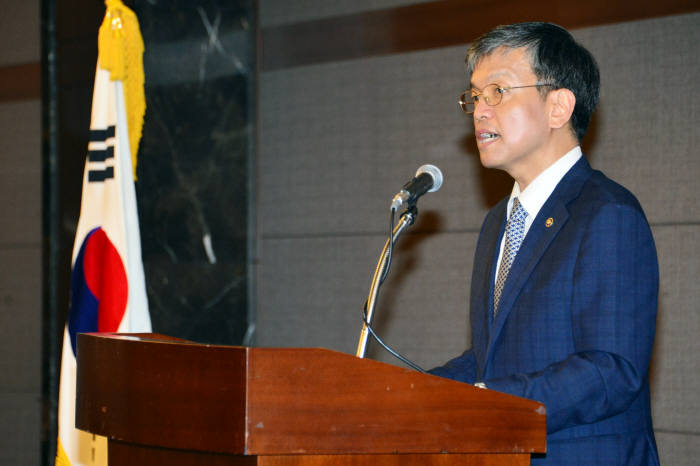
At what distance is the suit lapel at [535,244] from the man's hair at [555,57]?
240mm

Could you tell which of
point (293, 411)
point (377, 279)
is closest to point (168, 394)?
point (293, 411)

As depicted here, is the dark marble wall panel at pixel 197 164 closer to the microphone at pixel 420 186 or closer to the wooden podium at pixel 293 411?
the microphone at pixel 420 186

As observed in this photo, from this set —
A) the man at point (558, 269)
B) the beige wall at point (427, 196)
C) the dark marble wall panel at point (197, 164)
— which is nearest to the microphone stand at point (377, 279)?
the man at point (558, 269)

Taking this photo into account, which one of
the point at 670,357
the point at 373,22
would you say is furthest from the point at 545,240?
the point at 373,22

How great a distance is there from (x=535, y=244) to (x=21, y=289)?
211 centimetres

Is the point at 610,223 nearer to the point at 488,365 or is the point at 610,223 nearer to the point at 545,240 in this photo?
the point at 545,240

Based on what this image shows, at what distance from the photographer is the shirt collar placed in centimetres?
189

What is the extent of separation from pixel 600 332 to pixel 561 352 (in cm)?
14

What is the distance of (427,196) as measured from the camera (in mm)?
3584

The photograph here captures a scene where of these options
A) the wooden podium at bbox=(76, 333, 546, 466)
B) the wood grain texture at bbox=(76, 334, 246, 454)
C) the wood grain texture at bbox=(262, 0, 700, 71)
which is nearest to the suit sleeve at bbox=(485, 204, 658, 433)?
the wooden podium at bbox=(76, 333, 546, 466)

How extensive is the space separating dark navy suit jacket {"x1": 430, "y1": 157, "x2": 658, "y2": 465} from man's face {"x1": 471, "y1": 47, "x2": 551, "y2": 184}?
0.11 meters

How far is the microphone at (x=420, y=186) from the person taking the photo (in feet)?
5.62

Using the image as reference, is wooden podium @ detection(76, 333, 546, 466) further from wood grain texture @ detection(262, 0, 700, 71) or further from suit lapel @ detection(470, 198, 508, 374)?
wood grain texture @ detection(262, 0, 700, 71)

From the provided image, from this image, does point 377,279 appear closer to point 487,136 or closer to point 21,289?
point 487,136
